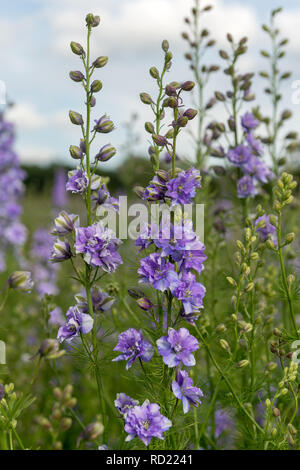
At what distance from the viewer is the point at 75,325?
1642 mm

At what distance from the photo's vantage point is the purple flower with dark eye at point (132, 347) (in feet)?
5.26

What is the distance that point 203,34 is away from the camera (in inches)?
120

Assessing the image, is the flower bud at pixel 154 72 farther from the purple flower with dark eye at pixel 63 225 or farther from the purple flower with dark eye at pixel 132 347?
the purple flower with dark eye at pixel 132 347

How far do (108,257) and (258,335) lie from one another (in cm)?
91

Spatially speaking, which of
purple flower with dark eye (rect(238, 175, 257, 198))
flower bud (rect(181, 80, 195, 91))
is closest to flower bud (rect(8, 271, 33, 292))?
flower bud (rect(181, 80, 195, 91))

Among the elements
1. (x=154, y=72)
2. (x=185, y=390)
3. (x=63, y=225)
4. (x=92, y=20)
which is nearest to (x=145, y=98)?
(x=154, y=72)

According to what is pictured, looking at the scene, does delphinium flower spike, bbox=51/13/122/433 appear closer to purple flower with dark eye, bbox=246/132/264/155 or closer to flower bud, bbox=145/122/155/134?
flower bud, bbox=145/122/155/134

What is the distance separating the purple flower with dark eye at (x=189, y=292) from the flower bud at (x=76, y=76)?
759mm

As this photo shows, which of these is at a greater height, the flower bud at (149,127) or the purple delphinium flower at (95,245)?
the flower bud at (149,127)

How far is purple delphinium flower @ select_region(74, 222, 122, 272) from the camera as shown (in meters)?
1.63

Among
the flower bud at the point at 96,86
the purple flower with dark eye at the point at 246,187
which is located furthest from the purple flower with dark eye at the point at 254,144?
the flower bud at the point at 96,86

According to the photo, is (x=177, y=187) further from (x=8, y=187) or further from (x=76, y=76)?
(x=8, y=187)

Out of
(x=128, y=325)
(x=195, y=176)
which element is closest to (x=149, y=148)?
(x=195, y=176)
